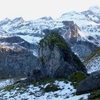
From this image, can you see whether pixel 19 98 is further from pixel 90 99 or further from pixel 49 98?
pixel 90 99

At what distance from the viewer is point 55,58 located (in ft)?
156

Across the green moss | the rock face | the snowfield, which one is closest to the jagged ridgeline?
the green moss

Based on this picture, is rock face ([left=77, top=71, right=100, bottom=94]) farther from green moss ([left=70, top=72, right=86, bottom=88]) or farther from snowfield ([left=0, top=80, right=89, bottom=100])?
green moss ([left=70, top=72, right=86, bottom=88])

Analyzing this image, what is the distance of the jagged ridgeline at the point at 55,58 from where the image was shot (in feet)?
148

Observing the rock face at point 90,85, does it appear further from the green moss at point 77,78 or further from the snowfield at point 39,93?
the green moss at point 77,78

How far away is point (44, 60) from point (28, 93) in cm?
1244

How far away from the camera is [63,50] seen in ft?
157

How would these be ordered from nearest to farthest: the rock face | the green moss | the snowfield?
the rock face, the snowfield, the green moss

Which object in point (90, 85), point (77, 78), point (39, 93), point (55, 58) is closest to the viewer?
point (90, 85)

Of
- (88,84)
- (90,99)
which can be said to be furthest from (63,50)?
(90,99)

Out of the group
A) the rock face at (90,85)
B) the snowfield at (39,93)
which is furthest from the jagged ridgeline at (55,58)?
the rock face at (90,85)

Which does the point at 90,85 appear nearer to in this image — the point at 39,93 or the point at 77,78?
the point at 77,78

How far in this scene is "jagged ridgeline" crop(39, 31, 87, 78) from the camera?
45091mm

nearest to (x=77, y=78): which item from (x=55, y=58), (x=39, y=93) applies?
(x=39, y=93)
